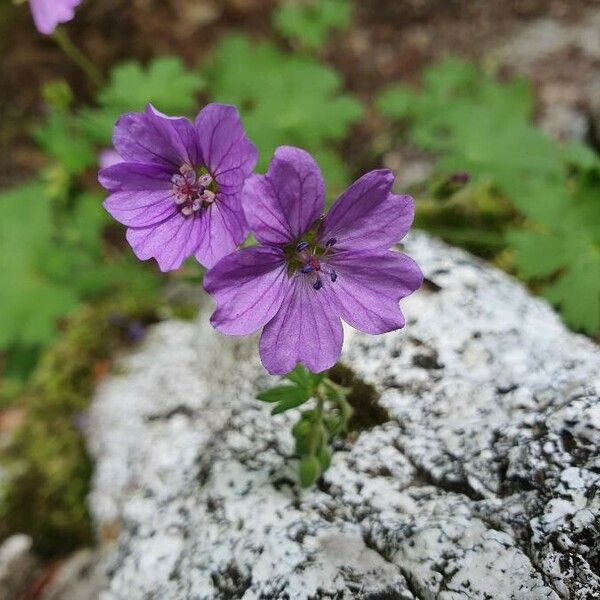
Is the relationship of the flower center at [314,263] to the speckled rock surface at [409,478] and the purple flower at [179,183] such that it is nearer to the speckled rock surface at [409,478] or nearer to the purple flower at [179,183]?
the purple flower at [179,183]

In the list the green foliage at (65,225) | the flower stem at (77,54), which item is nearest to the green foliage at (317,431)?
the green foliage at (65,225)

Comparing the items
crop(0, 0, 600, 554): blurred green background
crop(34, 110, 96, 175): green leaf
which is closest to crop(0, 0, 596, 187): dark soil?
crop(0, 0, 600, 554): blurred green background

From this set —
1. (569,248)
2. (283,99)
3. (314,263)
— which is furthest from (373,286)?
(283,99)

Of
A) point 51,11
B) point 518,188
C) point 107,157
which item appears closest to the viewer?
point 51,11

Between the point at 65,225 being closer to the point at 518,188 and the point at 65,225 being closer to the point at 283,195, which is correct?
the point at 518,188

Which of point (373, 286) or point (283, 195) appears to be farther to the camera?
point (373, 286)

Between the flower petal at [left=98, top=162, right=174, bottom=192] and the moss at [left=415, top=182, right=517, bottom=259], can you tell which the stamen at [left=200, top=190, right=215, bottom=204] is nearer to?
the flower petal at [left=98, top=162, right=174, bottom=192]
